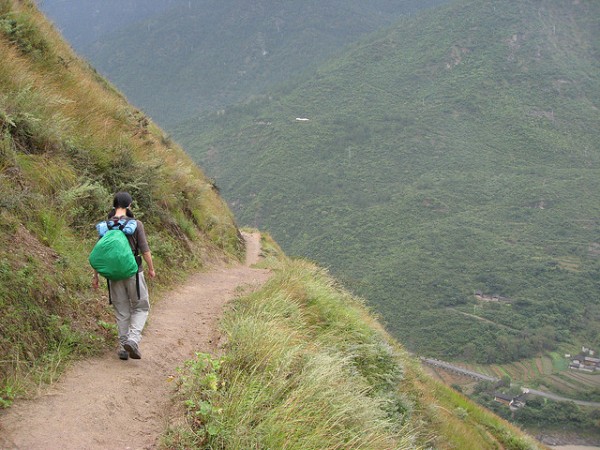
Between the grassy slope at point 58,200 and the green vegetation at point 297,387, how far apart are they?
1.28 m

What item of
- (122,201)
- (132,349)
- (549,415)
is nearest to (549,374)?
(549,415)

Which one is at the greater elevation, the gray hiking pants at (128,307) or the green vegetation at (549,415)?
the gray hiking pants at (128,307)

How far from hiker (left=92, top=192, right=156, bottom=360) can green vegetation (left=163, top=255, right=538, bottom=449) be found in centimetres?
59

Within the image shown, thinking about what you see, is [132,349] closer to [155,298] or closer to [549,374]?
[155,298]

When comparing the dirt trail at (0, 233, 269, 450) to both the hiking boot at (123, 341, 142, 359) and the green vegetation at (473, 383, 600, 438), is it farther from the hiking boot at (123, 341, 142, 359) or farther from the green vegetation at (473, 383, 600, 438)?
the green vegetation at (473, 383, 600, 438)

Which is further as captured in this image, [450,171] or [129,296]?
[450,171]

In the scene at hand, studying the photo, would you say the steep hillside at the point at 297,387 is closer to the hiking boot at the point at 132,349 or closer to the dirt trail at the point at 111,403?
the dirt trail at the point at 111,403

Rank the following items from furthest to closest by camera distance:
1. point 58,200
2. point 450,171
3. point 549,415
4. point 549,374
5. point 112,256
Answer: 1. point 450,171
2. point 549,374
3. point 549,415
4. point 58,200
5. point 112,256

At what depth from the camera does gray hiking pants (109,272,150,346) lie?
5.18m

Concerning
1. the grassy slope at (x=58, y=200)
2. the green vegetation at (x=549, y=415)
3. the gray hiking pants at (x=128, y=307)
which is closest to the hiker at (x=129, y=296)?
the gray hiking pants at (x=128, y=307)

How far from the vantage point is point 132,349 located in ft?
17.0

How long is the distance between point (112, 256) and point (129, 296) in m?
0.52

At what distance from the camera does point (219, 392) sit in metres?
4.38

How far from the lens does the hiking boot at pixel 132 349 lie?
516 centimetres
